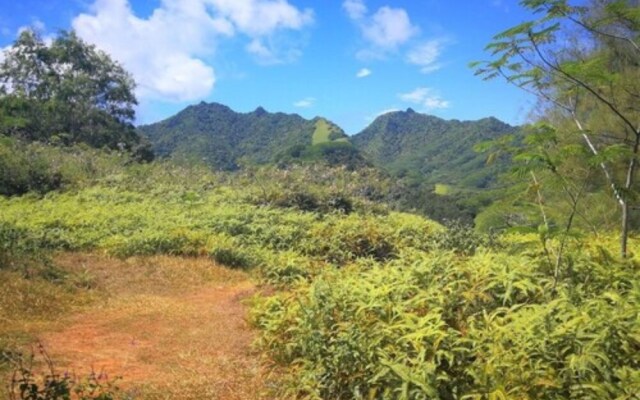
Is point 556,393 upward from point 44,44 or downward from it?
downward

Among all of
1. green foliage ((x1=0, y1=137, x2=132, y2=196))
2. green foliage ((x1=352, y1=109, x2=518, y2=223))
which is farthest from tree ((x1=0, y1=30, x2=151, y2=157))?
green foliage ((x1=352, y1=109, x2=518, y2=223))

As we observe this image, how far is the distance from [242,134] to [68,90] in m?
87.2

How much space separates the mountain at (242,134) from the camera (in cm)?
9262

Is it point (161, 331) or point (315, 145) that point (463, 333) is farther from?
point (315, 145)

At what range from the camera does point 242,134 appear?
126m

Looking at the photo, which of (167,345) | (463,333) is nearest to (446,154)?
(167,345)

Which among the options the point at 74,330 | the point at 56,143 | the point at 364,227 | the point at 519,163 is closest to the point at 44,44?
the point at 56,143

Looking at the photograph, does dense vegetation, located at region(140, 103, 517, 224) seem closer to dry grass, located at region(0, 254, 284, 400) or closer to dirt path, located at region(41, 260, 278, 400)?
dry grass, located at region(0, 254, 284, 400)

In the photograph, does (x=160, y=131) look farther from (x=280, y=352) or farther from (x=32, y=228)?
(x=280, y=352)

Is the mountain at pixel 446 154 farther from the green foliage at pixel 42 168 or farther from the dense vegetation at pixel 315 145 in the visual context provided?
the green foliage at pixel 42 168

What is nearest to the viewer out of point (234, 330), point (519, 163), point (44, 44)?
point (519, 163)

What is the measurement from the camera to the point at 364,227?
14.2 metres

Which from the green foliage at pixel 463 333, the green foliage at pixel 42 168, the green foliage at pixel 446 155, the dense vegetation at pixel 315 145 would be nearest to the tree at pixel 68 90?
the green foliage at pixel 42 168

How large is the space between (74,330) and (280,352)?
300cm
